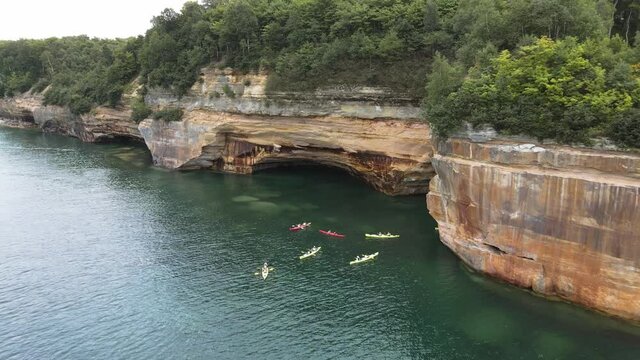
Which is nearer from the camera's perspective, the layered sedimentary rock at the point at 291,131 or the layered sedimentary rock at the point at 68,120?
the layered sedimentary rock at the point at 291,131

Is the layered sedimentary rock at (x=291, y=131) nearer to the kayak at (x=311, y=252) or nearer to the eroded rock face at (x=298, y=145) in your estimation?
the eroded rock face at (x=298, y=145)

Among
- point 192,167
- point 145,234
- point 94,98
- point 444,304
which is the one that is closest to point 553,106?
point 444,304

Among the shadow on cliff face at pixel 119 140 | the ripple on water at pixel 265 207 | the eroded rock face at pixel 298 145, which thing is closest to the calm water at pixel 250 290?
the ripple on water at pixel 265 207

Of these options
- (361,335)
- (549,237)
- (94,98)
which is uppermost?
(94,98)

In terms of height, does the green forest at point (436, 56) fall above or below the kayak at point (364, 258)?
above

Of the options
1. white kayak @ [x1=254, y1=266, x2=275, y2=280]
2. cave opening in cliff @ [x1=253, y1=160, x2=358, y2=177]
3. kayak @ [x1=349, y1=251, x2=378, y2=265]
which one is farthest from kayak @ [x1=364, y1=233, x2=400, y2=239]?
cave opening in cliff @ [x1=253, y1=160, x2=358, y2=177]

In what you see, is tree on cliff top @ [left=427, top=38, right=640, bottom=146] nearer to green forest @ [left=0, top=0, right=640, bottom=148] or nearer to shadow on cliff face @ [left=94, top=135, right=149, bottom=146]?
green forest @ [left=0, top=0, right=640, bottom=148]

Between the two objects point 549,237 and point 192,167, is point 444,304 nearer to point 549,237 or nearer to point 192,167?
point 549,237
